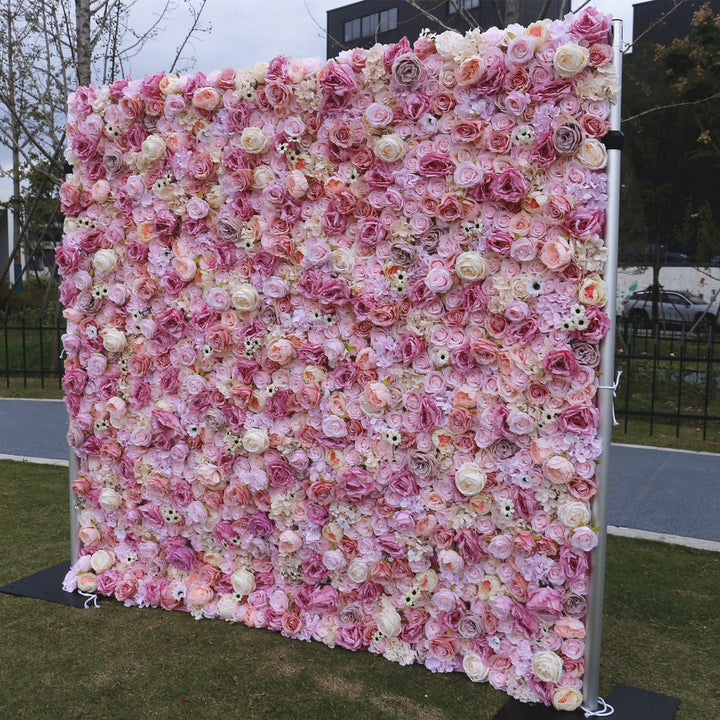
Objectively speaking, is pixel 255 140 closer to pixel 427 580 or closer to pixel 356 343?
pixel 356 343

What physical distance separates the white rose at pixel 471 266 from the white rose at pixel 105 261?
197 cm

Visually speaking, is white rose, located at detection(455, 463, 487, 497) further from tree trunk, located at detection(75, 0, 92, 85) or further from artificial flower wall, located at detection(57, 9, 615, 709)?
tree trunk, located at detection(75, 0, 92, 85)

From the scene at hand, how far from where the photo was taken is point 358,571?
11.5 ft

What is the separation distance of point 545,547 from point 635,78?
55.6ft

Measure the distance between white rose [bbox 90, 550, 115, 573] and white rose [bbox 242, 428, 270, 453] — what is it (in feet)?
3.97

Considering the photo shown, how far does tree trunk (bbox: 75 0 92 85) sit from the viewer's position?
9070 millimetres

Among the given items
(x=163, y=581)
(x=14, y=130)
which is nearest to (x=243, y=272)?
(x=163, y=581)

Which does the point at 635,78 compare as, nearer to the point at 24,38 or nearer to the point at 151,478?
the point at 24,38

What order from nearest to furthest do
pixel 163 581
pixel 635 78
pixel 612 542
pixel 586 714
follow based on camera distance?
pixel 586 714 → pixel 163 581 → pixel 612 542 → pixel 635 78

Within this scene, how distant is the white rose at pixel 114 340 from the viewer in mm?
3941

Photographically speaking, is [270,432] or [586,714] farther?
[270,432]

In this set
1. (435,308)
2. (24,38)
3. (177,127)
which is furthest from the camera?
(24,38)

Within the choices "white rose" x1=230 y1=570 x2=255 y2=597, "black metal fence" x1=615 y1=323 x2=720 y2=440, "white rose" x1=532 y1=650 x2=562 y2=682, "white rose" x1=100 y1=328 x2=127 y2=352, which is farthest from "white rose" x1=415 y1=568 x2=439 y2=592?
"black metal fence" x1=615 y1=323 x2=720 y2=440

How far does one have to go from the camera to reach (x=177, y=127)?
3.77m
